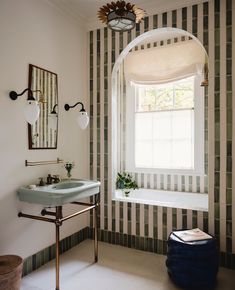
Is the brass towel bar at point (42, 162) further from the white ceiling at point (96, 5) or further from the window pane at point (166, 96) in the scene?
the window pane at point (166, 96)

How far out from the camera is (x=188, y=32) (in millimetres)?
2602

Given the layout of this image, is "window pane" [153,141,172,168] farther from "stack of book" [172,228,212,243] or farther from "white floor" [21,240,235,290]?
"stack of book" [172,228,212,243]

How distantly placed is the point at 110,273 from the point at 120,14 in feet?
7.52

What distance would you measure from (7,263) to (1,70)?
1.55 meters

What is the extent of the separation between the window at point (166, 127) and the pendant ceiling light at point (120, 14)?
6.08ft

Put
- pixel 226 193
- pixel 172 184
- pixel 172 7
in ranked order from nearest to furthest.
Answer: pixel 226 193
pixel 172 7
pixel 172 184

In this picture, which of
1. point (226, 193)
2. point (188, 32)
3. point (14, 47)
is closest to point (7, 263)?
point (14, 47)

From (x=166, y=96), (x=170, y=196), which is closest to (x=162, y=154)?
(x=170, y=196)

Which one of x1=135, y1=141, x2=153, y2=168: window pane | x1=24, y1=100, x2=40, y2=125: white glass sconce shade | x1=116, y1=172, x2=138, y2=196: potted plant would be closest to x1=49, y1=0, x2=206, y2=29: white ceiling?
x1=24, y1=100, x2=40, y2=125: white glass sconce shade

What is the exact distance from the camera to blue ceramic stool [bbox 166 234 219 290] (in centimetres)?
205

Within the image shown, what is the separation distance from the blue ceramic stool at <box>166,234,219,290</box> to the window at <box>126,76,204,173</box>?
1.65 meters

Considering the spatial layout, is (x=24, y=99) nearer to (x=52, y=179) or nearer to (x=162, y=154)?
(x=52, y=179)

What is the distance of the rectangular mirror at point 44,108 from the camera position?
7.80 ft

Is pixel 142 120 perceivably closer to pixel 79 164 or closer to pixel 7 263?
pixel 79 164
